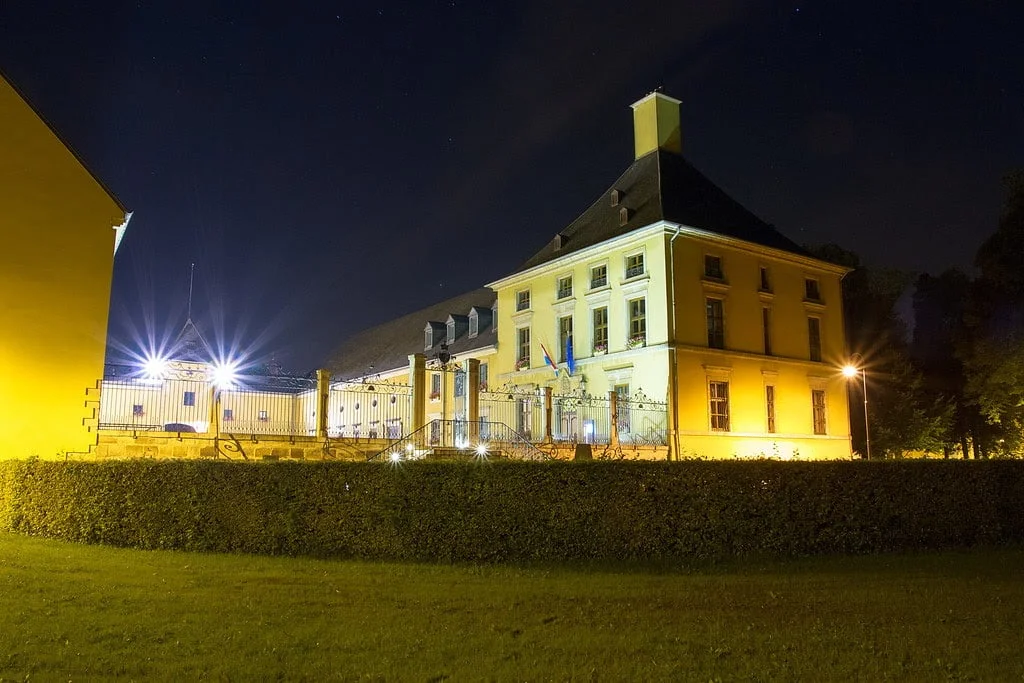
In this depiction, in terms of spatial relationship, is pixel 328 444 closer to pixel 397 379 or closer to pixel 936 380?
pixel 397 379

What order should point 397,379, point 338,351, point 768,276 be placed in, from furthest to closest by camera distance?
point 338,351, point 397,379, point 768,276

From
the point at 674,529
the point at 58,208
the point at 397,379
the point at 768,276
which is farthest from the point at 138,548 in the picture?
the point at 397,379

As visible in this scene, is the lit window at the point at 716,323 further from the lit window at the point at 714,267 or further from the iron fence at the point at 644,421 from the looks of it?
the iron fence at the point at 644,421

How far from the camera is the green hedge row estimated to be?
12977 mm

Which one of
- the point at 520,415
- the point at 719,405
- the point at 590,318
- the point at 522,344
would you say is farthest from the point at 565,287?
the point at 520,415

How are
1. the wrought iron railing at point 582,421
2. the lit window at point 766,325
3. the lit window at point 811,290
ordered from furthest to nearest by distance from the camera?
the lit window at point 811,290 → the lit window at point 766,325 → the wrought iron railing at point 582,421

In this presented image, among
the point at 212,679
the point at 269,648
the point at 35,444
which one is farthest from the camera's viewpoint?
the point at 35,444

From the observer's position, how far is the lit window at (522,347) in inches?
1485

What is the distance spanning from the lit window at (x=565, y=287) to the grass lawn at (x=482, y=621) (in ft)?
77.8

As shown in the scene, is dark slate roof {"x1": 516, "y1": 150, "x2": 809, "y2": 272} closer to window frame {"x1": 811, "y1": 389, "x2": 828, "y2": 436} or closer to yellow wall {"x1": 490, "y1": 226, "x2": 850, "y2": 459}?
yellow wall {"x1": 490, "y1": 226, "x2": 850, "y2": 459}

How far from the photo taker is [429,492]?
13.1 meters

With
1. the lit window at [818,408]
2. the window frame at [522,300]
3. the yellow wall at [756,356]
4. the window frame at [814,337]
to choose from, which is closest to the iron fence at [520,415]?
the yellow wall at [756,356]

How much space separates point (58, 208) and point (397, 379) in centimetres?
2948

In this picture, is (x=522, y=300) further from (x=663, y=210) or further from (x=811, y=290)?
(x=811, y=290)
